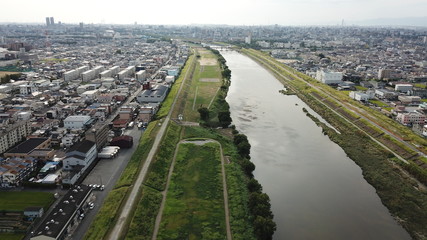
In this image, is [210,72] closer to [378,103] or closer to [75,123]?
[378,103]

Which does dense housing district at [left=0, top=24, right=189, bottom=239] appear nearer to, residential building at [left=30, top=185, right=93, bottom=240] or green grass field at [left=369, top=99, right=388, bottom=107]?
residential building at [left=30, top=185, right=93, bottom=240]

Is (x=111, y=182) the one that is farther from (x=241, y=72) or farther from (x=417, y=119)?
(x=241, y=72)

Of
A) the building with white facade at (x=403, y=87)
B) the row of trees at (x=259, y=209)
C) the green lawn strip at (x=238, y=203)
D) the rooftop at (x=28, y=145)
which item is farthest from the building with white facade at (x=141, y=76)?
the building with white facade at (x=403, y=87)

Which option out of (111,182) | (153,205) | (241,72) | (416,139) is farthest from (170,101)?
(241,72)

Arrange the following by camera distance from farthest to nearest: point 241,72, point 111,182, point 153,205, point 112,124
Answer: point 241,72, point 112,124, point 111,182, point 153,205

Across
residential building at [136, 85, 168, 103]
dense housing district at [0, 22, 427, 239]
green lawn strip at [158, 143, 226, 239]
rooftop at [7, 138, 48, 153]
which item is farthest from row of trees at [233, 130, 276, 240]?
residential building at [136, 85, 168, 103]

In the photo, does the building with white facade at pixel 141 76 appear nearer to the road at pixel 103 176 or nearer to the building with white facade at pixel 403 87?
the road at pixel 103 176
